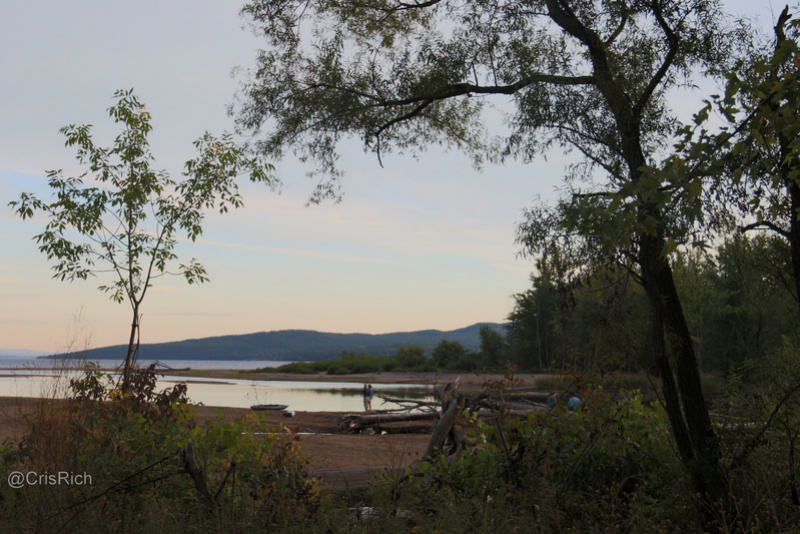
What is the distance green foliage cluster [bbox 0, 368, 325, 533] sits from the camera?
15.0ft

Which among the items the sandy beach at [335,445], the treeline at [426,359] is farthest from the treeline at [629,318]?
the sandy beach at [335,445]

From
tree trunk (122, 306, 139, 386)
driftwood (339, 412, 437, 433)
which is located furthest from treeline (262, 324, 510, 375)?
tree trunk (122, 306, 139, 386)

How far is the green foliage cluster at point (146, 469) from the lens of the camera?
4578 mm

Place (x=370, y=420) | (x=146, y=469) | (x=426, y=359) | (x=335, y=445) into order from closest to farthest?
(x=146, y=469), (x=335, y=445), (x=370, y=420), (x=426, y=359)

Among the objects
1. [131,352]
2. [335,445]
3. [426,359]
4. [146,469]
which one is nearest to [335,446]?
[335,445]

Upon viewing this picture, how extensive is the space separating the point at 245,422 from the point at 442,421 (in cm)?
271

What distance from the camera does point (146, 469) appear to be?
15.8 ft

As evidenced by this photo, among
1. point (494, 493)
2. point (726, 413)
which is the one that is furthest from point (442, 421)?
point (726, 413)

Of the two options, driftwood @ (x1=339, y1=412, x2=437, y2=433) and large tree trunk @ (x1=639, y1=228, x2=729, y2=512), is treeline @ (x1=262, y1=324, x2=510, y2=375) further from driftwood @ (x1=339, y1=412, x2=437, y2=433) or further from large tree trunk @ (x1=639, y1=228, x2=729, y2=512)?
large tree trunk @ (x1=639, y1=228, x2=729, y2=512)

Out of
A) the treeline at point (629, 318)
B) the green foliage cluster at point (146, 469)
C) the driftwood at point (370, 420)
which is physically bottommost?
the driftwood at point (370, 420)

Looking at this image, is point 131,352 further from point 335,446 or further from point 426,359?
point 426,359

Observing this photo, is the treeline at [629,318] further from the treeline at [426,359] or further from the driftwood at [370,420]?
the driftwood at [370,420]

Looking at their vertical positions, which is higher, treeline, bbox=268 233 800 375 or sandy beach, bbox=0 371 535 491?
treeline, bbox=268 233 800 375

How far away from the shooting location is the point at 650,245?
663 cm
